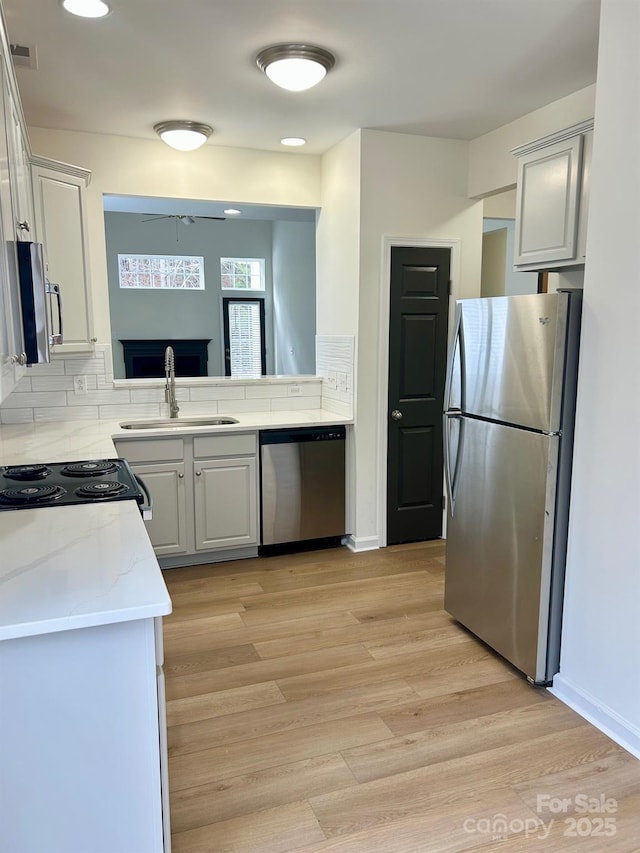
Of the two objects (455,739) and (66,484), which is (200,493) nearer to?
(66,484)

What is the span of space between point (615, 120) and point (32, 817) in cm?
262

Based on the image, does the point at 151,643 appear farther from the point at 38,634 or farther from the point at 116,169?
the point at 116,169

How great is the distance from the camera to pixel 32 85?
294cm

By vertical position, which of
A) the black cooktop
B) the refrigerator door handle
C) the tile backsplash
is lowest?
the black cooktop

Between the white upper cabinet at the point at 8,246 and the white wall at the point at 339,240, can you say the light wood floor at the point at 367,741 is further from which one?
the white wall at the point at 339,240

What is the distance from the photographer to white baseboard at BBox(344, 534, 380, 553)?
406cm

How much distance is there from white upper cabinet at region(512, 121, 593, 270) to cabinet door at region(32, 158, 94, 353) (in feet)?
7.60

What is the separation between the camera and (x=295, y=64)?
8.57 feet

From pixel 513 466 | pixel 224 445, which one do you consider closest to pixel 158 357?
pixel 224 445

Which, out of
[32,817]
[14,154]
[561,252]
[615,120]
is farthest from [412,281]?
[32,817]

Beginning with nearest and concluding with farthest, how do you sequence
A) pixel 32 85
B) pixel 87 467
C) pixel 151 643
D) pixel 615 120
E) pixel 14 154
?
pixel 151 643 → pixel 14 154 → pixel 615 120 → pixel 87 467 → pixel 32 85

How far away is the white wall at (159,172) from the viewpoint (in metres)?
3.69

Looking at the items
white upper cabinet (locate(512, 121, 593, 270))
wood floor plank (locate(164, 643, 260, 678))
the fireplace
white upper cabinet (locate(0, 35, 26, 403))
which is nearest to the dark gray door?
white upper cabinet (locate(512, 121, 593, 270))

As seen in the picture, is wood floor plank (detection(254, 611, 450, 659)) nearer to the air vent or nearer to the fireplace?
the air vent
